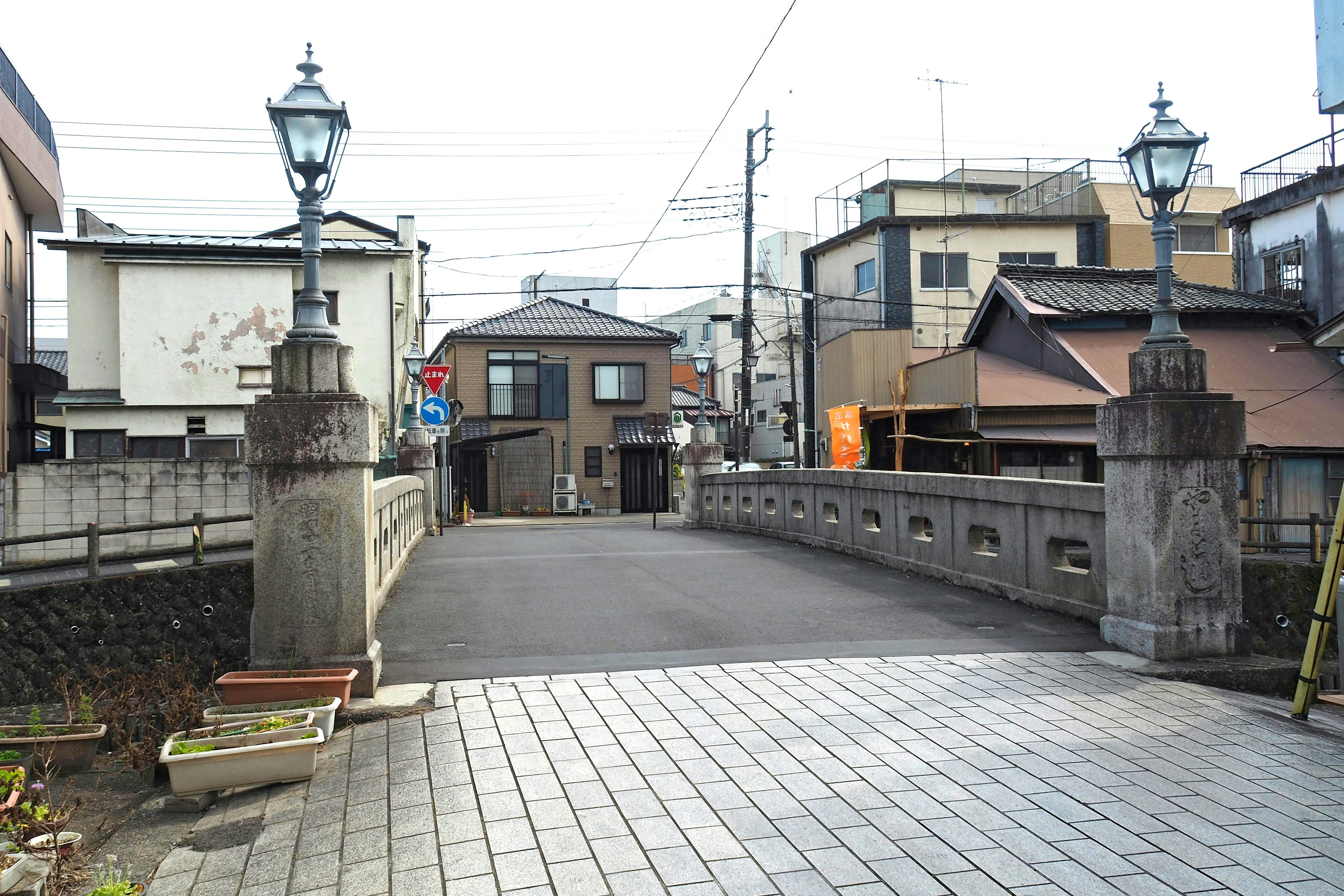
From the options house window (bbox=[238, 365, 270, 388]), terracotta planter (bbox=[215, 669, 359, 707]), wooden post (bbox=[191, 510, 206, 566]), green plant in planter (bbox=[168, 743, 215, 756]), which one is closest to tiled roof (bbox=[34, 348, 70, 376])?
house window (bbox=[238, 365, 270, 388])

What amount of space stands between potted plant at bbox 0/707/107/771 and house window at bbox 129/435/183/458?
18550mm

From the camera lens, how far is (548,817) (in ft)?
14.7

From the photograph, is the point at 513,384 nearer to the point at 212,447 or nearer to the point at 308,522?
the point at 212,447

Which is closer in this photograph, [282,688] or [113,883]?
[113,883]

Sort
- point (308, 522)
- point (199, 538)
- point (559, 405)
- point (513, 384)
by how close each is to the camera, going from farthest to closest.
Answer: point (559, 405) < point (513, 384) < point (199, 538) < point (308, 522)

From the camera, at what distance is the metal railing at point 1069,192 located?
32.9 m

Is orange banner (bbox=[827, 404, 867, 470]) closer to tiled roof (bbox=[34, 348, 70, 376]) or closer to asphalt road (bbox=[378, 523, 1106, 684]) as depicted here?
asphalt road (bbox=[378, 523, 1106, 684])

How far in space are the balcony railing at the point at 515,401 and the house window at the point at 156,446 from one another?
16.2 m

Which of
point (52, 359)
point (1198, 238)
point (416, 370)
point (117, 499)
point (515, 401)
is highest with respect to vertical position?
point (1198, 238)

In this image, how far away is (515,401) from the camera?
129 ft

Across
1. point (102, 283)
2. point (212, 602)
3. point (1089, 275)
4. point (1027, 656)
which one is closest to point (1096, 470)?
point (1089, 275)

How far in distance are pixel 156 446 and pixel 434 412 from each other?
8.12 meters

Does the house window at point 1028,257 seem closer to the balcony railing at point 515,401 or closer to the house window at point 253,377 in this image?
the balcony railing at point 515,401

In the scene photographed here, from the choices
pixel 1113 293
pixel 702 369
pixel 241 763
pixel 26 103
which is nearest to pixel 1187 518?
pixel 241 763
